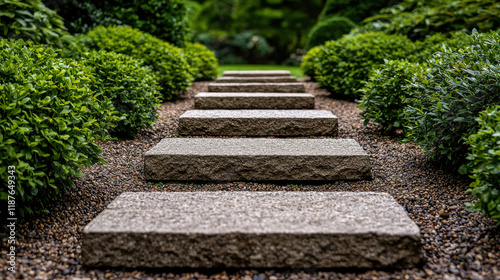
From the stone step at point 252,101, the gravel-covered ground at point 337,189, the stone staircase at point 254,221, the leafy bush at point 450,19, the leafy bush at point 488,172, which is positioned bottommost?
the gravel-covered ground at point 337,189

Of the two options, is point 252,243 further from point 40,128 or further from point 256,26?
point 256,26

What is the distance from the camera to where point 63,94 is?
2.38 meters

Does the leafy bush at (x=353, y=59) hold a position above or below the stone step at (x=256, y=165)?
above

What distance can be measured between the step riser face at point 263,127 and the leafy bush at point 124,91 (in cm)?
44

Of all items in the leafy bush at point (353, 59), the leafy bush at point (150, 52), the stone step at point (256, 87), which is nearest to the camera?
the leafy bush at point (150, 52)

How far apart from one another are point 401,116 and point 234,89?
2.50 m

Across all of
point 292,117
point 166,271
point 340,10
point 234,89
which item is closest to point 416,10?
point 340,10

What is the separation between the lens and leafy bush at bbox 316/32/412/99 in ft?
16.3

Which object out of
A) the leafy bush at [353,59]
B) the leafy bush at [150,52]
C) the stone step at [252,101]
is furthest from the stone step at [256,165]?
the leafy bush at [353,59]

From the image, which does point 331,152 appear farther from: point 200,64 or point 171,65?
point 200,64

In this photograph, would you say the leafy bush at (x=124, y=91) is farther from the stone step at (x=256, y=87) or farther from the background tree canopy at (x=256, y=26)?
the background tree canopy at (x=256, y=26)

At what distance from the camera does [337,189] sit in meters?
2.73

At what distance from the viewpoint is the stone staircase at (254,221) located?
1.89m

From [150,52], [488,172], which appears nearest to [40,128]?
[488,172]
